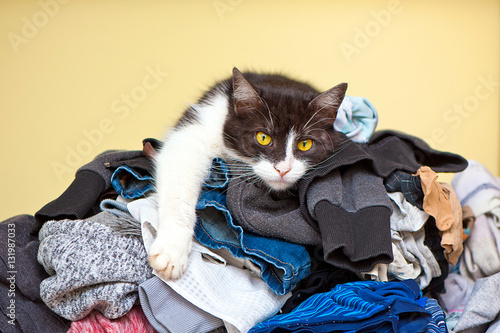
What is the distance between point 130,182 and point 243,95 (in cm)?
32

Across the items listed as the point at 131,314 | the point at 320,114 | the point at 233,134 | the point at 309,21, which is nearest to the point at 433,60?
the point at 309,21

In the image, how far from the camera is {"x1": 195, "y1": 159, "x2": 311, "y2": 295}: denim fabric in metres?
0.72

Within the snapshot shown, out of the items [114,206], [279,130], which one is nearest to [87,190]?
[114,206]

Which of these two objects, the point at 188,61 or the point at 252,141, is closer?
the point at 252,141

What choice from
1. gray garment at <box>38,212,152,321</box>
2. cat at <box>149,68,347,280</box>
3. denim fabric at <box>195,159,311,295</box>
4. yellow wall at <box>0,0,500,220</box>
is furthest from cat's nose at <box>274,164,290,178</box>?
yellow wall at <box>0,0,500,220</box>

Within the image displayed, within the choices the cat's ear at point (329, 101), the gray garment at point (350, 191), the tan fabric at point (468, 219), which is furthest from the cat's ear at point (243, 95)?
the tan fabric at point (468, 219)

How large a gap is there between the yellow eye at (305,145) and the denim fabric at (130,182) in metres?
0.34

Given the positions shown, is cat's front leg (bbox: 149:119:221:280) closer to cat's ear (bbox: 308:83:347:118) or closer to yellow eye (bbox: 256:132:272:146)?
yellow eye (bbox: 256:132:272:146)

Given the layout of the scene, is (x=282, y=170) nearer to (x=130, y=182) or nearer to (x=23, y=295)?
(x=130, y=182)

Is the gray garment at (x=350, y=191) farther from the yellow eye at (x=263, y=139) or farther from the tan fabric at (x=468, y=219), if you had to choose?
the tan fabric at (x=468, y=219)

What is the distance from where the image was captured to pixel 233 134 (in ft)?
3.06

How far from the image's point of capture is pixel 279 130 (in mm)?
899

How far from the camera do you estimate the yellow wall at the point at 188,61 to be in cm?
156

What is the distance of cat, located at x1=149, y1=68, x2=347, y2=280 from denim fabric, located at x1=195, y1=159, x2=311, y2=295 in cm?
3
